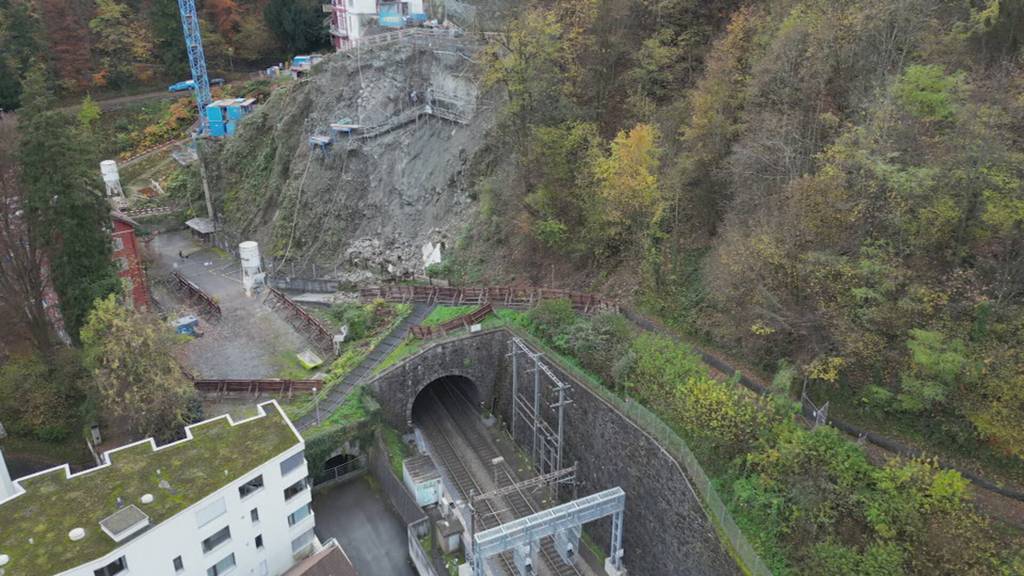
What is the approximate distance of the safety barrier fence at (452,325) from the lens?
35.3 m

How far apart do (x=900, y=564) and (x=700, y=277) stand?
15.7m

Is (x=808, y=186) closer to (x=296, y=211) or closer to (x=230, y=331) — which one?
(x=230, y=331)

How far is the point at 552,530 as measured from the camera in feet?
85.3

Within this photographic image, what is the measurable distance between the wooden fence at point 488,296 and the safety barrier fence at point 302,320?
3.32m

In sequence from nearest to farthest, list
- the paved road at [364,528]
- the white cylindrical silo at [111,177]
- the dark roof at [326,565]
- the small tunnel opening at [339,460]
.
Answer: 1. the dark roof at [326,565]
2. the paved road at [364,528]
3. the small tunnel opening at [339,460]
4. the white cylindrical silo at [111,177]

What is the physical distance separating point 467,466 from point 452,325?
23.8 ft

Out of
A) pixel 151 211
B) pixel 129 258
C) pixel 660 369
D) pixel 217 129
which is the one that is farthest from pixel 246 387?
pixel 217 129

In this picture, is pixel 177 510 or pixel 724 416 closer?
pixel 177 510

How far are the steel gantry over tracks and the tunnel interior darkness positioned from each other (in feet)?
35.9

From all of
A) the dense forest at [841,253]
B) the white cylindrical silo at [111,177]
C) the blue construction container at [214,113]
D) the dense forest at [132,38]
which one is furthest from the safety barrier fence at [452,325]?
the dense forest at [132,38]

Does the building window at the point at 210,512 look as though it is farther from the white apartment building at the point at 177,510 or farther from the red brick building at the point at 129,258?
the red brick building at the point at 129,258

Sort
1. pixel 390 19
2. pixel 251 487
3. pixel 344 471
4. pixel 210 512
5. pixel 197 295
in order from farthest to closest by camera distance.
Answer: pixel 390 19 → pixel 197 295 → pixel 344 471 → pixel 251 487 → pixel 210 512

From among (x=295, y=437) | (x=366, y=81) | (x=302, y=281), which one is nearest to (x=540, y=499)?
(x=295, y=437)

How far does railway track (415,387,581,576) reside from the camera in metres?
29.6
